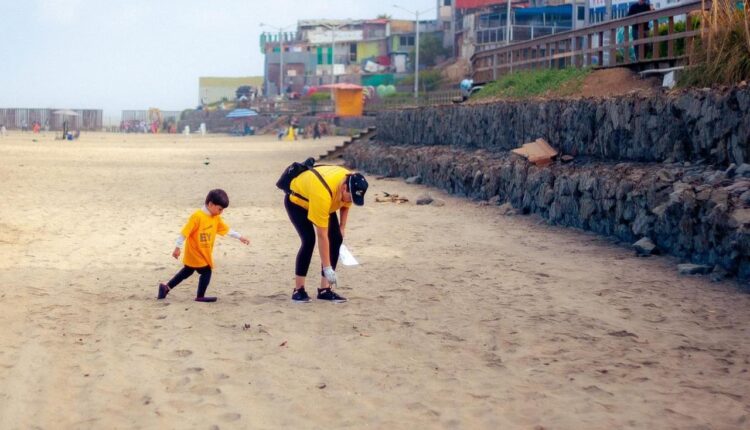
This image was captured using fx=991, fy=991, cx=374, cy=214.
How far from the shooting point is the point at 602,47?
22.0m

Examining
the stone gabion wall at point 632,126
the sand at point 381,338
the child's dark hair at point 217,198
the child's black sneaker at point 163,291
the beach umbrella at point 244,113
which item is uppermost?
the beach umbrella at point 244,113

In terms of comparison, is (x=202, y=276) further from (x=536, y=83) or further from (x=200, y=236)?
(x=536, y=83)

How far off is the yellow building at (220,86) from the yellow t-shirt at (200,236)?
114352mm

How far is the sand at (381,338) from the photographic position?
604 cm

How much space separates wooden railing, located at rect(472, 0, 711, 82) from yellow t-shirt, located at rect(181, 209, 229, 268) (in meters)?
9.21

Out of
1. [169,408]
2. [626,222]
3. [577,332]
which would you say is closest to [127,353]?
[169,408]

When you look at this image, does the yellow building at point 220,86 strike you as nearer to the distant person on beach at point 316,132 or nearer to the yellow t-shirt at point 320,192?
the distant person on beach at point 316,132

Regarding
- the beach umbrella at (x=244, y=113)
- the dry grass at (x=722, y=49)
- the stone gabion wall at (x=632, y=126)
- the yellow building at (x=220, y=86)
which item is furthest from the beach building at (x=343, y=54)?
the dry grass at (x=722, y=49)

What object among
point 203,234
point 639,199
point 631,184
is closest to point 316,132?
point 631,184

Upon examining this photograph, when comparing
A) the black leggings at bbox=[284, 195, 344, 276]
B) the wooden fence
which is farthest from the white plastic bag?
the wooden fence

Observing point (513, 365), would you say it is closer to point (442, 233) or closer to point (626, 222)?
point (626, 222)

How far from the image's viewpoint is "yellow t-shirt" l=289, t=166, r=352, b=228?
8.49 m

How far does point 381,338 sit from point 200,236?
2.14m

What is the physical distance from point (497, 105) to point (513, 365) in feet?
50.8
